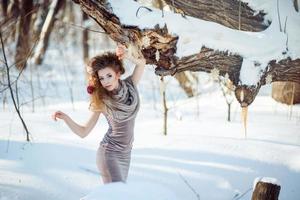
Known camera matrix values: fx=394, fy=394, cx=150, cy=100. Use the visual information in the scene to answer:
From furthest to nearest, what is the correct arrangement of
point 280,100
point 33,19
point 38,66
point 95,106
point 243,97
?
point 33,19, point 38,66, point 280,100, point 243,97, point 95,106

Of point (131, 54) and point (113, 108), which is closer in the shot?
point (113, 108)

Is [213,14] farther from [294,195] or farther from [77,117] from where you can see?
[77,117]

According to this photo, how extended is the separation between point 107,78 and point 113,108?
221 mm

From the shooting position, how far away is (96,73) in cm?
289

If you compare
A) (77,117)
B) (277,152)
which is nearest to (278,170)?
(277,152)

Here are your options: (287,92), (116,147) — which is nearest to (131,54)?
(116,147)

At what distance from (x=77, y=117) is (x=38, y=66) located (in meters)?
6.50

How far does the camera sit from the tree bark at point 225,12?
11.0ft

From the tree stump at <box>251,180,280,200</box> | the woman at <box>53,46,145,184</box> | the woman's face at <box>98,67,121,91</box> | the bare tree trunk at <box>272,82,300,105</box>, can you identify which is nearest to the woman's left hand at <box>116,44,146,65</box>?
the woman at <box>53,46,145,184</box>

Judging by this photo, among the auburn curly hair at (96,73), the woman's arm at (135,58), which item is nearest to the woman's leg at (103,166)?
the auburn curly hair at (96,73)

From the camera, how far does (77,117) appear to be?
→ 17.9ft

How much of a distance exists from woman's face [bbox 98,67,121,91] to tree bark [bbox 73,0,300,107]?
320 mm

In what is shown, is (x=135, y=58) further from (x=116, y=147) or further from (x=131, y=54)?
(x=116, y=147)

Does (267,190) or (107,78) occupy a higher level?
(107,78)
